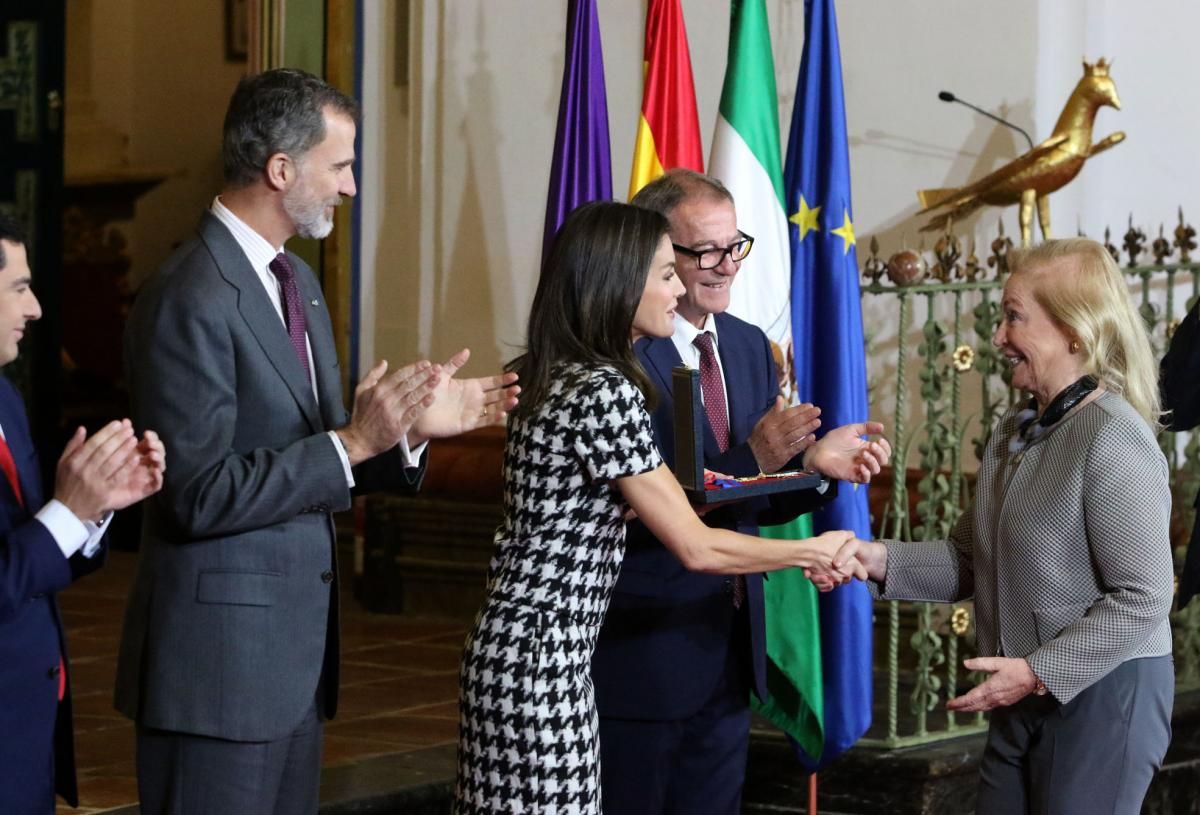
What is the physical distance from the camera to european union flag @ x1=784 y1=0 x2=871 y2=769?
182 inches

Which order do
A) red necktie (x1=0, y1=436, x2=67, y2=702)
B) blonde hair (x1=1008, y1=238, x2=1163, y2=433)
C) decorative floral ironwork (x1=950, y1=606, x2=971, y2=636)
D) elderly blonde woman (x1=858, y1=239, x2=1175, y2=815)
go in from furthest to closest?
decorative floral ironwork (x1=950, y1=606, x2=971, y2=636), blonde hair (x1=1008, y1=238, x2=1163, y2=433), elderly blonde woman (x1=858, y1=239, x2=1175, y2=815), red necktie (x1=0, y1=436, x2=67, y2=702)

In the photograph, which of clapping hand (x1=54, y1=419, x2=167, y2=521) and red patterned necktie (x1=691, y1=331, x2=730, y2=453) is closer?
clapping hand (x1=54, y1=419, x2=167, y2=521)

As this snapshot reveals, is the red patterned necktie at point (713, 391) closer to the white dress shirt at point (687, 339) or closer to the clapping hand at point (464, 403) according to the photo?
the white dress shirt at point (687, 339)

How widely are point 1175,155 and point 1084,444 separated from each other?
3.57 metres

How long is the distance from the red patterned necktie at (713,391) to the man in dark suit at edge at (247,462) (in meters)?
0.70

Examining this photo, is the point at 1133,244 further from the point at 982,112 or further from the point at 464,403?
the point at 464,403

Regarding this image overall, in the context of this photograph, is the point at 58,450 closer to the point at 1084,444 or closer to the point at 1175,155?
the point at 1175,155

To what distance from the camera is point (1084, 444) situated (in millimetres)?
2936

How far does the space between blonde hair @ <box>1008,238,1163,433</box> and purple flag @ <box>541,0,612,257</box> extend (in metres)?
2.19

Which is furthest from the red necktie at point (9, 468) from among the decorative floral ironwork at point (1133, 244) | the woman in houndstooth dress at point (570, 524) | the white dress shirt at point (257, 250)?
the decorative floral ironwork at point (1133, 244)

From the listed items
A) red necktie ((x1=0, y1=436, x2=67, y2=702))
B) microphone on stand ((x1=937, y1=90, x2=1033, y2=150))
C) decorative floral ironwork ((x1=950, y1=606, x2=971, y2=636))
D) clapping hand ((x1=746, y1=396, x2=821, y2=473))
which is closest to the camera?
red necktie ((x1=0, y1=436, x2=67, y2=702))

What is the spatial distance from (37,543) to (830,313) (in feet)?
8.51

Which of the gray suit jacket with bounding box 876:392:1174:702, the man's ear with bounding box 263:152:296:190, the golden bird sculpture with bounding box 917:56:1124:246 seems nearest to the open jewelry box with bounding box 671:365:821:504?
the gray suit jacket with bounding box 876:392:1174:702

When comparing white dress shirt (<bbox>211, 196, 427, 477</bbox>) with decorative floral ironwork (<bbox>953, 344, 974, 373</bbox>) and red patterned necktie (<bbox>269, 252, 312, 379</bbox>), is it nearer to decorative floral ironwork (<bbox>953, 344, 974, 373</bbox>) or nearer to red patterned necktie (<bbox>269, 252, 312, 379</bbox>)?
red patterned necktie (<bbox>269, 252, 312, 379</bbox>)
